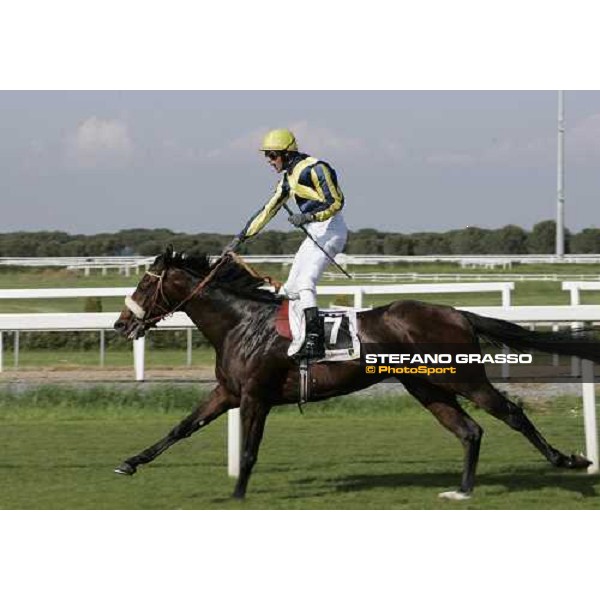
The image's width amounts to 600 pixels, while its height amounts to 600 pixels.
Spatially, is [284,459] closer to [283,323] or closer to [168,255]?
[283,323]

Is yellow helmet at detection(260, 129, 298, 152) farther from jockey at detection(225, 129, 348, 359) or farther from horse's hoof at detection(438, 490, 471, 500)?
horse's hoof at detection(438, 490, 471, 500)

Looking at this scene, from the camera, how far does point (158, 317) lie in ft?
24.4

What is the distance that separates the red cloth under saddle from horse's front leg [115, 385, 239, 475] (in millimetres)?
551

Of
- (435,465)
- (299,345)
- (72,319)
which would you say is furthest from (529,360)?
(72,319)

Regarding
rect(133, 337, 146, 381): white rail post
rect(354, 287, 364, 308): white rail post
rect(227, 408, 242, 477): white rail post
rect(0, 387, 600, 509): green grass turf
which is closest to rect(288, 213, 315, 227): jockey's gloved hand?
rect(227, 408, 242, 477): white rail post

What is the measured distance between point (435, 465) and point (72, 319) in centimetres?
374

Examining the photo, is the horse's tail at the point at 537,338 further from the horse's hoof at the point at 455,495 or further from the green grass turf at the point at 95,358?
the green grass turf at the point at 95,358

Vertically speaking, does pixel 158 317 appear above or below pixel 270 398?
above

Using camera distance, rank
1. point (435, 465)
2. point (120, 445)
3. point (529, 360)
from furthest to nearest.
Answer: point (120, 445)
point (435, 465)
point (529, 360)

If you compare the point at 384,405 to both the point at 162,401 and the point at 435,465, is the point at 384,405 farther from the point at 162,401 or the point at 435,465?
the point at 435,465

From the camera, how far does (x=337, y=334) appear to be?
7148 millimetres

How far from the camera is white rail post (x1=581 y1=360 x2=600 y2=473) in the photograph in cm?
777

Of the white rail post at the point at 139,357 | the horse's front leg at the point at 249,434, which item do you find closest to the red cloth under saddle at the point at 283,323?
the horse's front leg at the point at 249,434

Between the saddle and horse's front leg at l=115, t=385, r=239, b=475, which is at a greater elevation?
the saddle
